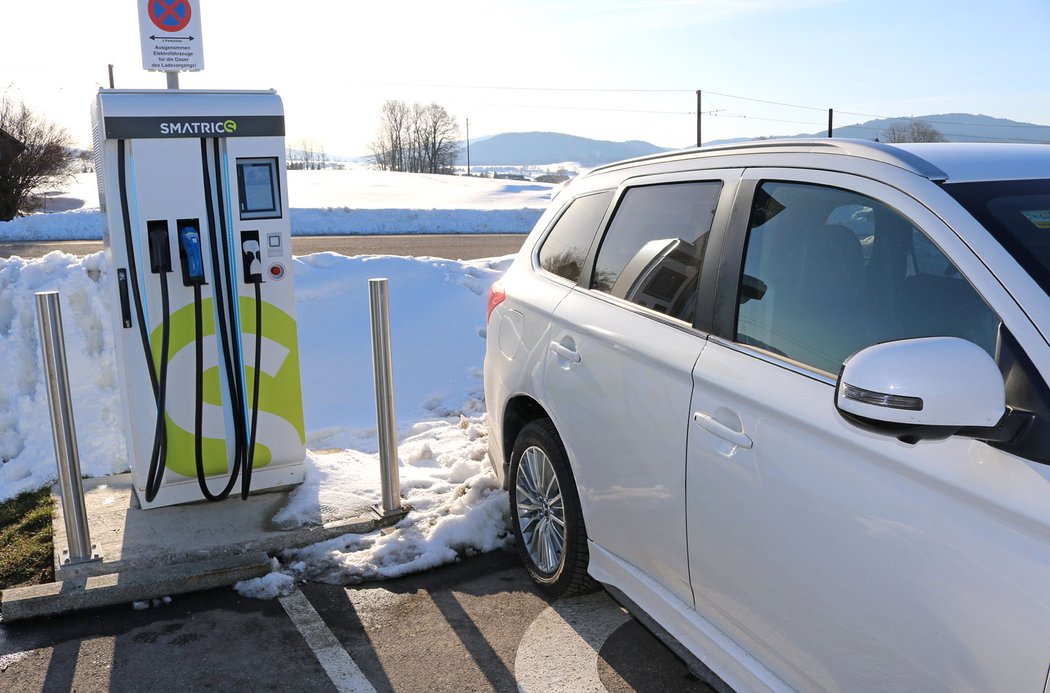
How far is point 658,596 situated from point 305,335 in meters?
5.77

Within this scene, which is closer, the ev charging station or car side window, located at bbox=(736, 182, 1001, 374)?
car side window, located at bbox=(736, 182, 1001, 374)

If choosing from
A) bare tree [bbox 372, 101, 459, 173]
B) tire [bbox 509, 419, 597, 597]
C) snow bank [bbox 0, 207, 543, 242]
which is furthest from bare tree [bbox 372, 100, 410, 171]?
tire [bbox 509, 419, 597, 597]

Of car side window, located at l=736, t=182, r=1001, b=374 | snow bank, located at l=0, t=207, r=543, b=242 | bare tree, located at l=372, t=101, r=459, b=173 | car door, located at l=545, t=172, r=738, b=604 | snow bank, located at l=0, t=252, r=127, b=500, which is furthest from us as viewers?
bare tree, located at l=372, t=101, r=459, b=173

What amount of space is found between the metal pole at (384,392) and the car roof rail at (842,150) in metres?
1.94

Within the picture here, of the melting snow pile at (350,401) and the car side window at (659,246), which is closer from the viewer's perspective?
the car side window at (659,246)

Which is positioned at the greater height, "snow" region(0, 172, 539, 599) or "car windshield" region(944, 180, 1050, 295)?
"car windshield" region(944, 180, 1050, 295)

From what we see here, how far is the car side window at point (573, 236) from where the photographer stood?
381 centimetres

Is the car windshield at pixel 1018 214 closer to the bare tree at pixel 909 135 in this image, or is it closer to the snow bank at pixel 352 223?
the bare tree at pixel 909 135

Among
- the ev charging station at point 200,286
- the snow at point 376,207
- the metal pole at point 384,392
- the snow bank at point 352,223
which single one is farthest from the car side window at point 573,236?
the snow bank at point 352,223

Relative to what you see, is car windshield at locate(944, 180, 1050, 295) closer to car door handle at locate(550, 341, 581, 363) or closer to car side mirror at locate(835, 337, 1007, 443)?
car side mirror at locate(835, 337, 1007, 443)

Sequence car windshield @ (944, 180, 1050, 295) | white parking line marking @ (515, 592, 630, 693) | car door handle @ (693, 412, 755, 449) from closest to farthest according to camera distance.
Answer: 1. car windshield @ (944, 180, 1050, 295)
2. car door handle @ (693, 412, 755, 449)
3. white parking line marking @ (515, 592, 630, 693)

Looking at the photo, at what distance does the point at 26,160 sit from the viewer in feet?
93.3

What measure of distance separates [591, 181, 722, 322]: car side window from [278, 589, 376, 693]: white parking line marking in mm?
1852

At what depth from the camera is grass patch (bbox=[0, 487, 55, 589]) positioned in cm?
420
